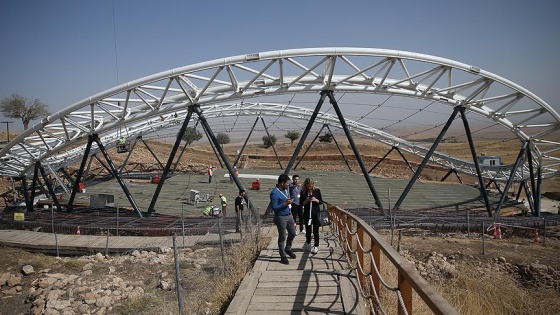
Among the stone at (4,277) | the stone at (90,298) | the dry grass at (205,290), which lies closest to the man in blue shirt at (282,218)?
the dry grass at (205,290)

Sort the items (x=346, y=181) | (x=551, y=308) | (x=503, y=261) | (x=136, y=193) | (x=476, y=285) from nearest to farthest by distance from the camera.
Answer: (x=551, y=308) → (x=476, y=285) → (x=503, y=261) → (x=136, y=193) → (x=346, y=181)

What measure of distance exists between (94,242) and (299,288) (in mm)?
12262

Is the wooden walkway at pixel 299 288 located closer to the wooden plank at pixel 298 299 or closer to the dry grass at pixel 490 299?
the wooden plank at pixel 298 299

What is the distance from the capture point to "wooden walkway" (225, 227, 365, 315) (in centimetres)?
504

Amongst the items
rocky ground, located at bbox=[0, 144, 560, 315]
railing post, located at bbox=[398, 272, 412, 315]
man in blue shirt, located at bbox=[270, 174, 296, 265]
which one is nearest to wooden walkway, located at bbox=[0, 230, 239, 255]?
rocky ground, located at bbox=[0, 144, 560, 315]

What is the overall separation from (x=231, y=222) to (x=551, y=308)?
11.2 meters

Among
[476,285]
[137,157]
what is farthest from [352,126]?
[137,157]

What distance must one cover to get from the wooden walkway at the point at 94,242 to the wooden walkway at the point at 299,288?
6.71 m

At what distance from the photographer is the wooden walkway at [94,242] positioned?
14555mm

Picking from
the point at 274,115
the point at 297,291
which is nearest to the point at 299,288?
the point at 297,291

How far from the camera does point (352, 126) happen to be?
29828 millimetres

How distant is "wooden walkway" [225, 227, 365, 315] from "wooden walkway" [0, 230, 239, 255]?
22.0ft

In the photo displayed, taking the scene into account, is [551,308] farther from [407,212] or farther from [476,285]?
[407,212]

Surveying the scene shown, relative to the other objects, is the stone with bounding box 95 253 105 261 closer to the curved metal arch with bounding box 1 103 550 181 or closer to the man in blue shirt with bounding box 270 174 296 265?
the man in blue shirt with bounding box 270 174 296 265
